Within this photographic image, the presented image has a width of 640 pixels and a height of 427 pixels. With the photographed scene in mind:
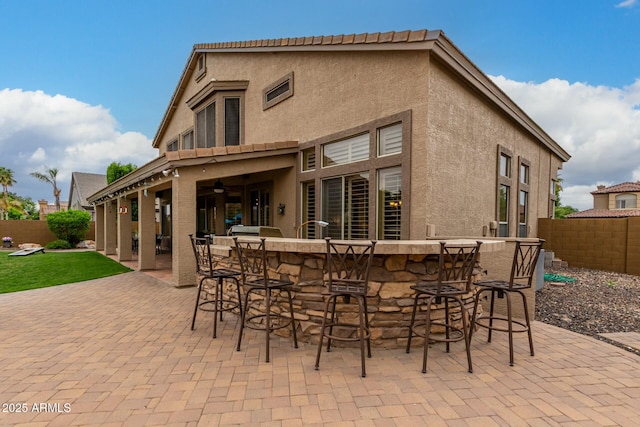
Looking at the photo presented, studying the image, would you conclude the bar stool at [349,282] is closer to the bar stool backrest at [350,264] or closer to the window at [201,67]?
the bar stool backrest at [350,264]

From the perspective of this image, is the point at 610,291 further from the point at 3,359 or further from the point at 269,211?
the point at 3,359

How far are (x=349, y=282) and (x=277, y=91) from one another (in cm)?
711

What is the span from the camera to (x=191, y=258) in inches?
287

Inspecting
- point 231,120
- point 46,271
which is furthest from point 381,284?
point 46,271

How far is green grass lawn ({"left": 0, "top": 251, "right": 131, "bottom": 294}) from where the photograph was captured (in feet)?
25.9

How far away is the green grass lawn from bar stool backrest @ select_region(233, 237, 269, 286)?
249 inches

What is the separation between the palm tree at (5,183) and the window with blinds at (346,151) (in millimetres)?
39745

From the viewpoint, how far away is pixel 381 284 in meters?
3.64

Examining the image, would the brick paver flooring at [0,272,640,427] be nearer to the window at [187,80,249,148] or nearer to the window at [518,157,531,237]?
the window at [518,157,531,237]

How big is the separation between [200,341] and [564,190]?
1460 inches

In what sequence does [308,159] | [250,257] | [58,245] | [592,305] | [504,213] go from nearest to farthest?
[250,257] < [592,305] < [308,159] < [504,213] < [58,245]

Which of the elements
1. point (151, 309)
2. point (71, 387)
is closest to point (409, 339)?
point (71, 387)

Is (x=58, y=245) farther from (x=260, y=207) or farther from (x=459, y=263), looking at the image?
(x=459, y=263)

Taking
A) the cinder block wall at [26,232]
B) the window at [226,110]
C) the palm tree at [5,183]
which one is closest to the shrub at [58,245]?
the cinder block wall at [26,232]
